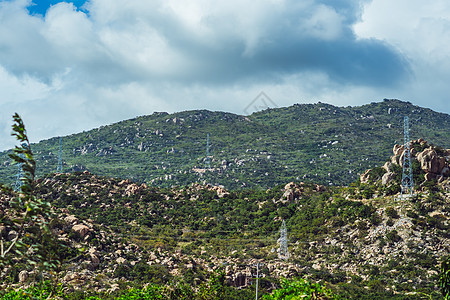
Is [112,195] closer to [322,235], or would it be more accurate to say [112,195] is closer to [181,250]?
[181,250]

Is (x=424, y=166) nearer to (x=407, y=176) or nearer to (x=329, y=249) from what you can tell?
(x=407, y=176)

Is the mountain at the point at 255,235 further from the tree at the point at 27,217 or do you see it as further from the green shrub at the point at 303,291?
the tree at the point at 27,217

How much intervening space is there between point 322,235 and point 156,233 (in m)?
34.1

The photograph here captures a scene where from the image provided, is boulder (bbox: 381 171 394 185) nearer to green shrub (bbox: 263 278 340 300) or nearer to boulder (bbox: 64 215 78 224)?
boulder (bbox: 64 215 78 224)

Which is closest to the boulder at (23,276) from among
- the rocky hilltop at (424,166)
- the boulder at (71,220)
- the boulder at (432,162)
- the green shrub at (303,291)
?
the boulder at (71,220)

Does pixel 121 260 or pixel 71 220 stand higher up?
pixel 71 220

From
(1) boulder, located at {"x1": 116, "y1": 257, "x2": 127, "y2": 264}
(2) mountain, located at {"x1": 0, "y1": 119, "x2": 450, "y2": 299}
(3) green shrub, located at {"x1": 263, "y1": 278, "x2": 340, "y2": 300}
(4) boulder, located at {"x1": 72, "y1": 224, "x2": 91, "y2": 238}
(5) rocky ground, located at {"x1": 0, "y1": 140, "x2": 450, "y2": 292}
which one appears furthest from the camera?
(4) boulder, located at {"x1": 72, "y1": 224, "x2": 91, "y2": 238}

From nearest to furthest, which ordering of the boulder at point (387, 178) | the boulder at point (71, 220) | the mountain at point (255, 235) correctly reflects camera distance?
the mountain at point (255, 235), the boulder at point (71, 220), the boulder at point (387, 178)

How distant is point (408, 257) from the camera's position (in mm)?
70375

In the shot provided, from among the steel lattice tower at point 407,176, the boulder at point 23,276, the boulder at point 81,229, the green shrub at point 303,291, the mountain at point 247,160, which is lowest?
the boulder at point 23,276

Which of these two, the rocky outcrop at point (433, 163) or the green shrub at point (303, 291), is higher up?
the rocky outcrop at point (433, 163)

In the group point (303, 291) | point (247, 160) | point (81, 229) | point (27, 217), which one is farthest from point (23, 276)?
point (247, 160)

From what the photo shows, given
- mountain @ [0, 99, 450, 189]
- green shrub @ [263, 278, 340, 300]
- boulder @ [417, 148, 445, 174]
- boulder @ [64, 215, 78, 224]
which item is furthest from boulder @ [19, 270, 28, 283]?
mountain @ [0, 99, 450, 189]

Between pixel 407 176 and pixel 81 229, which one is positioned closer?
pixel 81 229
